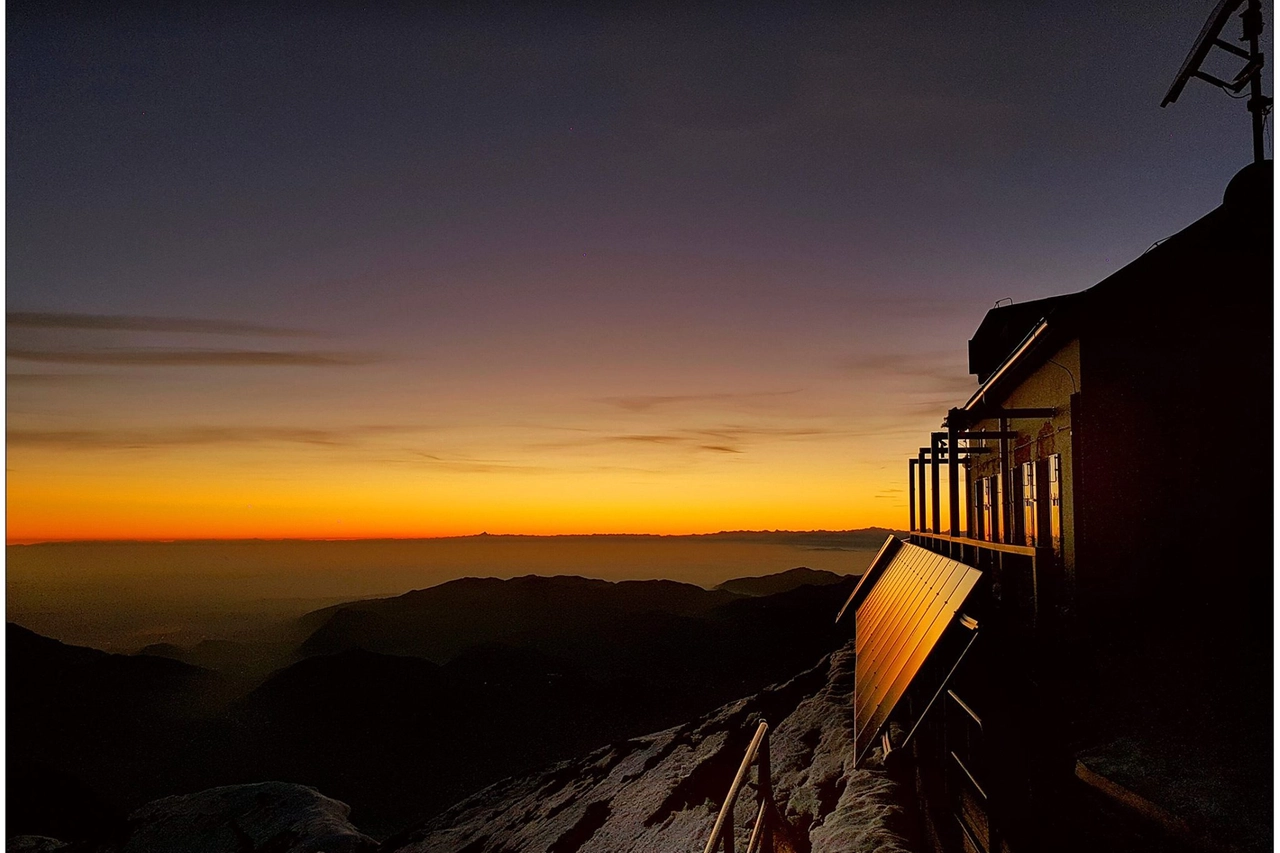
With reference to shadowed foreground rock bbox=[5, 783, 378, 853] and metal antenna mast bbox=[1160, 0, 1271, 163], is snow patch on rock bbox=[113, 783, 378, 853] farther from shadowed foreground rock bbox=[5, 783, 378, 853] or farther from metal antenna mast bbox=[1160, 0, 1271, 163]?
metal antenna mast bbox=[1160, 0, 1271, 163]

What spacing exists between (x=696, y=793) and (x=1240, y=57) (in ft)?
47.8

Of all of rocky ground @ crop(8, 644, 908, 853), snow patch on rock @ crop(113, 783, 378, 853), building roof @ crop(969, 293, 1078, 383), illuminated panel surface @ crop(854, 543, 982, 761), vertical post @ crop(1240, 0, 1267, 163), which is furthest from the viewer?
snow patch on rock @ crop(113, 783, 378, 853)

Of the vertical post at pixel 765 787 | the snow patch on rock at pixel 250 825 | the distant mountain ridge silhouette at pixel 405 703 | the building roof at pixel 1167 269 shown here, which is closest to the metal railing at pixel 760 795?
the vertical post at pixel 765 787

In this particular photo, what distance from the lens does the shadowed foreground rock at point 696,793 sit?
786cm

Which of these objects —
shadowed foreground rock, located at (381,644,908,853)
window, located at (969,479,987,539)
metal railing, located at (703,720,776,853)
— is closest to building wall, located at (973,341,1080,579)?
window, located at (969,479,987,539)

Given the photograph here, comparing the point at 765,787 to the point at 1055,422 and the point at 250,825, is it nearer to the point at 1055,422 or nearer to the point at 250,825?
the point at 1055,422

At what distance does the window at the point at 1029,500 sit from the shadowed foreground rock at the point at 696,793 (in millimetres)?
3885

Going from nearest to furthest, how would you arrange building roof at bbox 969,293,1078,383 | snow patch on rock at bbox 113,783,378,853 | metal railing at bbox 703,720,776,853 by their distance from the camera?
metal railing at bbox 703,720,776,853 < building roof at bbox 969,293,1078,383 < snow patch on rock at bbox 113,783,378,853

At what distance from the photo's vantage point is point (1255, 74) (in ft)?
33.3

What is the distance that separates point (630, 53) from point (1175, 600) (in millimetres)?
7936

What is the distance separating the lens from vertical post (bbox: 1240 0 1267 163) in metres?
9.60

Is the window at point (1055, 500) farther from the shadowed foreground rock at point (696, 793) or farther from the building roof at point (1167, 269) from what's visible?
the shadowed foreground rock at point (696, 793)

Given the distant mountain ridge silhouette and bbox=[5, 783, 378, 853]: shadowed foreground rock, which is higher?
bbox=[5, 783, 378, 853]: shadowed foreground rock

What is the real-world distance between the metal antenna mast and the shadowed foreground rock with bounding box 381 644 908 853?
30.5ft
